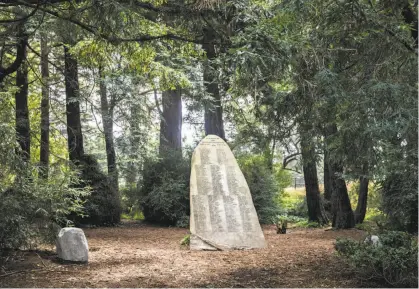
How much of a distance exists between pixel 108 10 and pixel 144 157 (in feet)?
31.7

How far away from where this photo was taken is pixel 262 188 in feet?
49.2

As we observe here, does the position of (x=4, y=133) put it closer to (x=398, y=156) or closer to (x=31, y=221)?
(x=31, y=221)

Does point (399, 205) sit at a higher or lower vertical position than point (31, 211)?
lower

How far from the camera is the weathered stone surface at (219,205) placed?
8.32 metres

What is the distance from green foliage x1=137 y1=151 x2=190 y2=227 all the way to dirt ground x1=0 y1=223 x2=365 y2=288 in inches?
187

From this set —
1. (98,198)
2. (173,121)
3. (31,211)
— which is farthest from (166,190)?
(31,211)

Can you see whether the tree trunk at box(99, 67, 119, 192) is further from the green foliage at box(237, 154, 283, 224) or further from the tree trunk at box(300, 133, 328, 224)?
the tree trunk at box(300, 133, 328, 224)

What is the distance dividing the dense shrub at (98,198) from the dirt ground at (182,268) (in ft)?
13.7

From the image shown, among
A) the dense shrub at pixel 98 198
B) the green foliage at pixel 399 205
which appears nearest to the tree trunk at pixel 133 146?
the dense shrub at pixel 98 198

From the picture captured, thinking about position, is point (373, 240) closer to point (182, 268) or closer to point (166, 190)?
point (182, 268)

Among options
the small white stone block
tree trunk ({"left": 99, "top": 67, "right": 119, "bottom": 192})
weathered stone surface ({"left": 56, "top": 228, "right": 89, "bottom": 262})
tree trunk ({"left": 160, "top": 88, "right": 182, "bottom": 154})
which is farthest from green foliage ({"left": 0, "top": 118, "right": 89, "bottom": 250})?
tree trunk ({"left": 160, "top": 88, "right": 182, "bottom": 154})

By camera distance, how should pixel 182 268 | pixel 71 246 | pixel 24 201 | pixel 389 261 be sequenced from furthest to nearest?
pixel 71 246 → pixel 24 201 → pixel 182 268 → pixel 389 261

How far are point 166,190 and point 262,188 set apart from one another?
309cm

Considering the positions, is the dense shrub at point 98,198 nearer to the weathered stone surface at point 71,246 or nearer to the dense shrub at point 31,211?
the dense shrub at point 31,211
